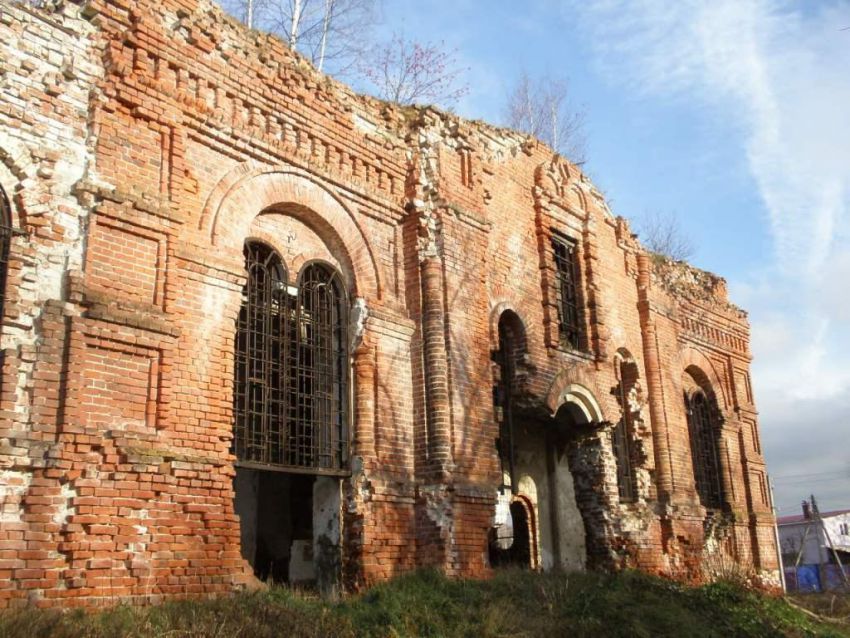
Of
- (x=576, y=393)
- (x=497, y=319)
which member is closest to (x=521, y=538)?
(x=576, y=393)

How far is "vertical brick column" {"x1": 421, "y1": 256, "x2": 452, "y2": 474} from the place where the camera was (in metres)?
9.95

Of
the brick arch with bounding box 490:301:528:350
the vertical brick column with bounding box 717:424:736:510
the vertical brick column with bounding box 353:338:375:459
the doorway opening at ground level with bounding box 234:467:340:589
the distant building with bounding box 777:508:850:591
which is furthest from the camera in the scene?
the distant building with bounding box 777:508:850:591

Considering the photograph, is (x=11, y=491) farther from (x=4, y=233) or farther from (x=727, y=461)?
(x=727, y=461)

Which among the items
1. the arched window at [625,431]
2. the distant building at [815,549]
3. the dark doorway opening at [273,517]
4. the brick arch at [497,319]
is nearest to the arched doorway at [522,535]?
the arched window at [625,431]

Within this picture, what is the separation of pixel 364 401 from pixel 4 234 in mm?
4242

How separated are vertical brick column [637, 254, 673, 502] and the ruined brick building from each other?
0.07 metres

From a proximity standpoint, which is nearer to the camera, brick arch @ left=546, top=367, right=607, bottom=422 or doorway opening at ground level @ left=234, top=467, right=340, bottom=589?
doorway opening at ground level @ left=234, top=467, right=340, bottom=589

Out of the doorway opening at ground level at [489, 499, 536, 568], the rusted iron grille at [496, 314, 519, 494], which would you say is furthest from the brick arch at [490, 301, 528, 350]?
the doorway opening at ground level at [489, 499, 536, 568]

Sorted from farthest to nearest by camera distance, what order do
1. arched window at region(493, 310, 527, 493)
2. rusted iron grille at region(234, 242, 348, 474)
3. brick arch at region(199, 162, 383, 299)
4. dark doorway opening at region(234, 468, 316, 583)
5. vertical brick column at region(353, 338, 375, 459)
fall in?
arched window at region(493, 310, 527, 493)
dark doorway opening at region(234, 468, 316, 583)
vertical brick column at region(353, 338, 375, 459)
rusted iron grille at region(234, 242, 348, 474)
brick arch at region(199, 162, 383, 299)

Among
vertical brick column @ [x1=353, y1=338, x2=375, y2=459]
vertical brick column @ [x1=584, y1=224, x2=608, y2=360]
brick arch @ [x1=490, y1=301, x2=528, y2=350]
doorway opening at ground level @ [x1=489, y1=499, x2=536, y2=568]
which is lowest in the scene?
doorway opening at ground level @ [x1=489, y1=499, x2=536, y2=568]

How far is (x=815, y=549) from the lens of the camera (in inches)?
1686

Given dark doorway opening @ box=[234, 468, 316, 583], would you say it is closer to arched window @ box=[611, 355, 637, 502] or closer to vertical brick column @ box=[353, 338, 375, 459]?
vertical brick column @ box=[353, 338, 375, 459]

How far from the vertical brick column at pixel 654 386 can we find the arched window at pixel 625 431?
1.70 ft

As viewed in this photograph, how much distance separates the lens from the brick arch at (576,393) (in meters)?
12.9
